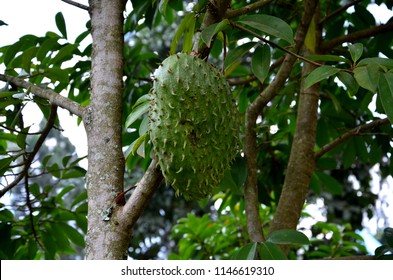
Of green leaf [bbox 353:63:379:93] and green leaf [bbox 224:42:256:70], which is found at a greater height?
green leaf [bbox 224:42:256:70]

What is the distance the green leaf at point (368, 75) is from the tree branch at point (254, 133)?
24.9 inches

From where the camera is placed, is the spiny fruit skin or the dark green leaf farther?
the dark green leaf

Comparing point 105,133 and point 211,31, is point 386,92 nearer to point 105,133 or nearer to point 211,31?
point 211,31

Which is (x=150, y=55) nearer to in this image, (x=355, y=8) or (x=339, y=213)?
(x=355, y=8)

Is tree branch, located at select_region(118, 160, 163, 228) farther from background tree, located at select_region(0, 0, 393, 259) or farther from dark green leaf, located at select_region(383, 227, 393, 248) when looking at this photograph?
dark green leaf, located at select_region(383, 227, 393, 248)

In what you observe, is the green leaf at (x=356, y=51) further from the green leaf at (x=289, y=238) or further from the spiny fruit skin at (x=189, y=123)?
the green leaf at (x=289, y=238)

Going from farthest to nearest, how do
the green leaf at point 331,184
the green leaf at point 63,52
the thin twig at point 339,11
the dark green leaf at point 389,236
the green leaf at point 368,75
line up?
the green leaf at point 331,184
the thin twig at point 339,11
the green leaf at point 63,52
the dark green leaf at point 389,236
the green leaf at point 368,75

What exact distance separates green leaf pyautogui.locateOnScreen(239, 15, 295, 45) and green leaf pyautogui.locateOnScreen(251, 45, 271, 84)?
0.33ft

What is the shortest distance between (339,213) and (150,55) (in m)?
3.58

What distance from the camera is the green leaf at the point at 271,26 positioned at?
127 centimetres

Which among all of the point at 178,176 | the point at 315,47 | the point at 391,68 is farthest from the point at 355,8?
the point at 178,176

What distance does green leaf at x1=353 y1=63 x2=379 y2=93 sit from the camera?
3.78 feet

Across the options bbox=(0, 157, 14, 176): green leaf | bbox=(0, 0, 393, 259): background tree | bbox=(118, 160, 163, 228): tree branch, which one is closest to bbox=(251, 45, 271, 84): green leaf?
bbox=(0, 0, 393, 259): background tree

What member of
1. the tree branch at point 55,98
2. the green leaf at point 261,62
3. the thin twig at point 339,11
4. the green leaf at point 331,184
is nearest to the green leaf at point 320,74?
the green leaf at point 261,62
